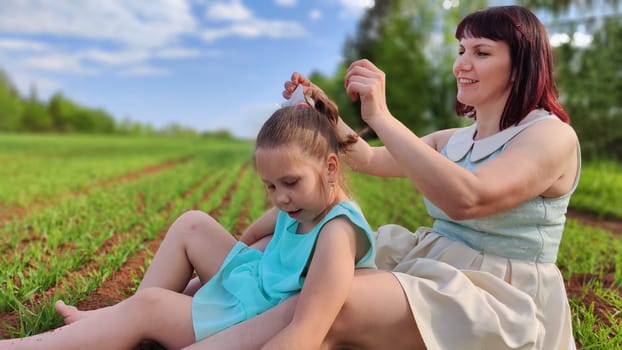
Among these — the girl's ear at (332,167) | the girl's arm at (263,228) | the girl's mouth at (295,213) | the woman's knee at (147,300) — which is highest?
the girl's ear at (332,167)

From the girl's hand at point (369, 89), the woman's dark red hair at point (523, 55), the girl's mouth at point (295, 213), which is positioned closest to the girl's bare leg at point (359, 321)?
the girl's mouth at point (295, 213)

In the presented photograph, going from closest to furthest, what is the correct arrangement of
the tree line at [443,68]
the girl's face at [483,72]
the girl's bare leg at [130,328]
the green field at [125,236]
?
the girl's bare leg at [130,328] < the girl's face at [483,72] < the green field at [125,236] < the tree line at [443,68]

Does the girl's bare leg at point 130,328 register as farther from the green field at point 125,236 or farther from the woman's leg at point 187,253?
the green field at point 125,236

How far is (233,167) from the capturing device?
12500mm

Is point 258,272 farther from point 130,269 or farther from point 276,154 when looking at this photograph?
point 130,269

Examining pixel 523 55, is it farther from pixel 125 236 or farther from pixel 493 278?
pixel 125 236

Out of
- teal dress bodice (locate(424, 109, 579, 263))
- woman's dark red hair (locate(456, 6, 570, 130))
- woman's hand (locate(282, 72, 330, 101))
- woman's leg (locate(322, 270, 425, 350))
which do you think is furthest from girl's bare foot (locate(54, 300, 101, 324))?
woman's dark red hair (locate(456, 6, 570, 130))

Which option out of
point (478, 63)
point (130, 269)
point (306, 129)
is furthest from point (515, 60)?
point (130, 269)

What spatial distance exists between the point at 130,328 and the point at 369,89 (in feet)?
3.54

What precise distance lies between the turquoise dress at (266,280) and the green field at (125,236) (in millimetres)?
296

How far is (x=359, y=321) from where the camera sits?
5.61 feet

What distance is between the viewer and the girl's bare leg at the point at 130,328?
1.79 meters

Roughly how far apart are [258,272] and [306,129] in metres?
0.56

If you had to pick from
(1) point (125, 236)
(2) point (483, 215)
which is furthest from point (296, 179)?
(1) point (125, 236)
